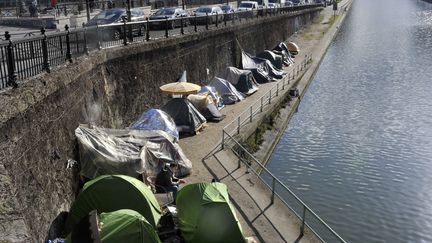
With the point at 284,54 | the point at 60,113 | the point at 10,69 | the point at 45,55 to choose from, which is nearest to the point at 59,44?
the point at 45,55

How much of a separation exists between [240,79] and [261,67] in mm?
5446

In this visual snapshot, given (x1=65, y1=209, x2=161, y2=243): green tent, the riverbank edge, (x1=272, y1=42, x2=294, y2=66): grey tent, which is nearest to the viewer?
(x1=65, y1=209, x2=161, y2=243): green tent

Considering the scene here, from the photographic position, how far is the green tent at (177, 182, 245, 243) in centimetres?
1047

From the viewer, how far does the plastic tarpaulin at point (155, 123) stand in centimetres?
1650

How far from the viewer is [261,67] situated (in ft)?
109

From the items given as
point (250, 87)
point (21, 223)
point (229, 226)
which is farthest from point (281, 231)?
point (250, 87)

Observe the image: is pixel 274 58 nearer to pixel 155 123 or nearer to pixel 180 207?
pixel 155 123

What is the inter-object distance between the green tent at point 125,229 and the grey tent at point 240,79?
62.0 ft

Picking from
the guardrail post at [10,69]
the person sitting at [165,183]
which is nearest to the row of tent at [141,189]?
A: the person sitting at [165,183]

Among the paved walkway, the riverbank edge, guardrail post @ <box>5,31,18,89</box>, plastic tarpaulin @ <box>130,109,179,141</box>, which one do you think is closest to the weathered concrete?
guardrail post @ <box>5,31,18,89</box>

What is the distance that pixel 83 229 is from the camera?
935 cm

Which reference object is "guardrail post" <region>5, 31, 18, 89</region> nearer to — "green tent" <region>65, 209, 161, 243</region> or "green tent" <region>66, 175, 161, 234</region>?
"green tent" <region>66, 175, 161, 234</region>

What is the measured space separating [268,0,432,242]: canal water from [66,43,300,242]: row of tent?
5446mm

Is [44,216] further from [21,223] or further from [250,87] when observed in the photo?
[250,87]
